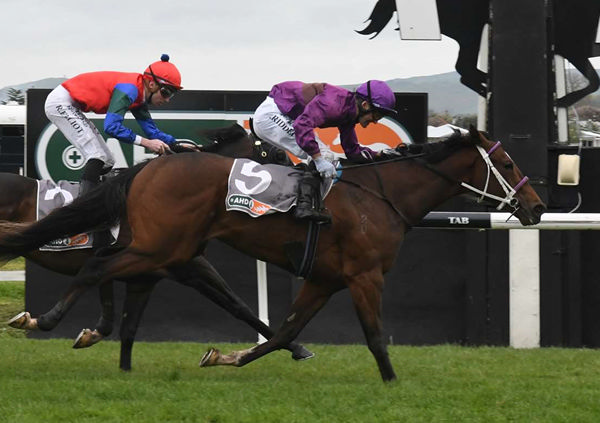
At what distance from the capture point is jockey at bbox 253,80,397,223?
Answer: 20.5ft

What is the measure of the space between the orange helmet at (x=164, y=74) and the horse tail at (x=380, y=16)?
10.7 feet

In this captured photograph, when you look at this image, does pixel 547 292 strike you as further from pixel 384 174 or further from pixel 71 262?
pixel 71 262

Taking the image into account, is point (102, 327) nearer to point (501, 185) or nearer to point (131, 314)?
point (131, 314)

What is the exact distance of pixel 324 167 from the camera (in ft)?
20.5

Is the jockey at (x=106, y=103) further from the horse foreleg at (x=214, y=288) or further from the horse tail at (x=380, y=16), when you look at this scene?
the horse tail at (x=380, y=16)

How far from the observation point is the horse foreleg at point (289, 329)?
6.46 meters

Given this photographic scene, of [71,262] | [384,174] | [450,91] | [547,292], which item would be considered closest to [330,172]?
[384,174]

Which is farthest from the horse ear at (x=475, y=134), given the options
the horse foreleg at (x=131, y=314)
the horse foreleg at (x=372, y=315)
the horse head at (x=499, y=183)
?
the horse foreleg at (x=131, y=314)

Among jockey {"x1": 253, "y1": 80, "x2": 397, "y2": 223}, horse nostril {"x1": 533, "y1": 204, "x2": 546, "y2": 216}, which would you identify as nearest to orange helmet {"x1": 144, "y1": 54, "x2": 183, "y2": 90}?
jockey {"x1": 253, "y1": 80, "x2": 397, "y2": 223}

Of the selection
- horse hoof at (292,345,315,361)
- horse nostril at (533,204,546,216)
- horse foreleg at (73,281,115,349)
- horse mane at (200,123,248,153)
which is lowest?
horse hoof at (292,345,315,361)

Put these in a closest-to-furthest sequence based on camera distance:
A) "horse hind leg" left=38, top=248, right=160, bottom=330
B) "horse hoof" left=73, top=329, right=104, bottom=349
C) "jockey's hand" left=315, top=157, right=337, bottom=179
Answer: "horse hind leg" left=38, top=248, right=160, bottom=330 < "jockey's hand" left=315, top=157, right=337, bottom=179 < "horse hoof" left=73, top=329, right=104, bottom=349

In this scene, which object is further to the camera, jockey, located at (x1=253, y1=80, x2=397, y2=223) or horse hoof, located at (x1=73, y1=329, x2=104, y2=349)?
horse hoof, located at (x1=73, y1=329, x2=104, y2=349)

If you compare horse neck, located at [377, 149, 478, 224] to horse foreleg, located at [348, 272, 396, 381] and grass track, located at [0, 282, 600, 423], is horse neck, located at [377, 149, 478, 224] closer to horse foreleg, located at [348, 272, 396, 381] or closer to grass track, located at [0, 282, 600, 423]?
horse foreleg, located at [348, 272, 396, 381]

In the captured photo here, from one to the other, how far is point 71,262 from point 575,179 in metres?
3.75
